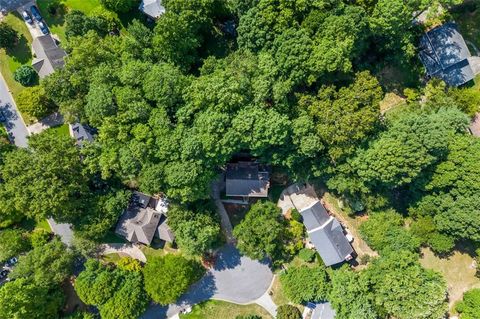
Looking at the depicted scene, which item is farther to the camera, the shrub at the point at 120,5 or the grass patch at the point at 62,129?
the grass patch at the point at 62,129

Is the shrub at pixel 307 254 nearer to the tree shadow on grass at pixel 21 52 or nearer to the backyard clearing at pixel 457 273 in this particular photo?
the backyard clearing at pixel 457 273

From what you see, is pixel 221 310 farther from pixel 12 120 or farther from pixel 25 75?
pixel 25 75

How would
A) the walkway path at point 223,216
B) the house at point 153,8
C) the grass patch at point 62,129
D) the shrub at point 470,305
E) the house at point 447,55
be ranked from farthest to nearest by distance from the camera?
the grass patch at point 62,129 → the walkway path at point 223,216 → the house at point 153,8 → the house at point 447,55 → the shrub at point 470,305

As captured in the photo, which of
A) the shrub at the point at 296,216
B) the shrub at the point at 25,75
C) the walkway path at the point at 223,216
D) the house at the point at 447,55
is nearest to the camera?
the house at the point at 447,55

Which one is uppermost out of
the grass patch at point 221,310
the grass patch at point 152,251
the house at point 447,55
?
the house at point 447,55

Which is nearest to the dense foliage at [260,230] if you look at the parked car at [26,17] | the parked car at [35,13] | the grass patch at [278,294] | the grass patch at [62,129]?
the grass patch at [278,294]

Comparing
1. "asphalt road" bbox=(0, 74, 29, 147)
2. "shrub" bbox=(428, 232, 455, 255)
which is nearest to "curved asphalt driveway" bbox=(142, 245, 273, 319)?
"shrub" bbox=(428, 232, 455, 255)

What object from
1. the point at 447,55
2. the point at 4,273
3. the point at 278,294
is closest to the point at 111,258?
the point at 4,273
